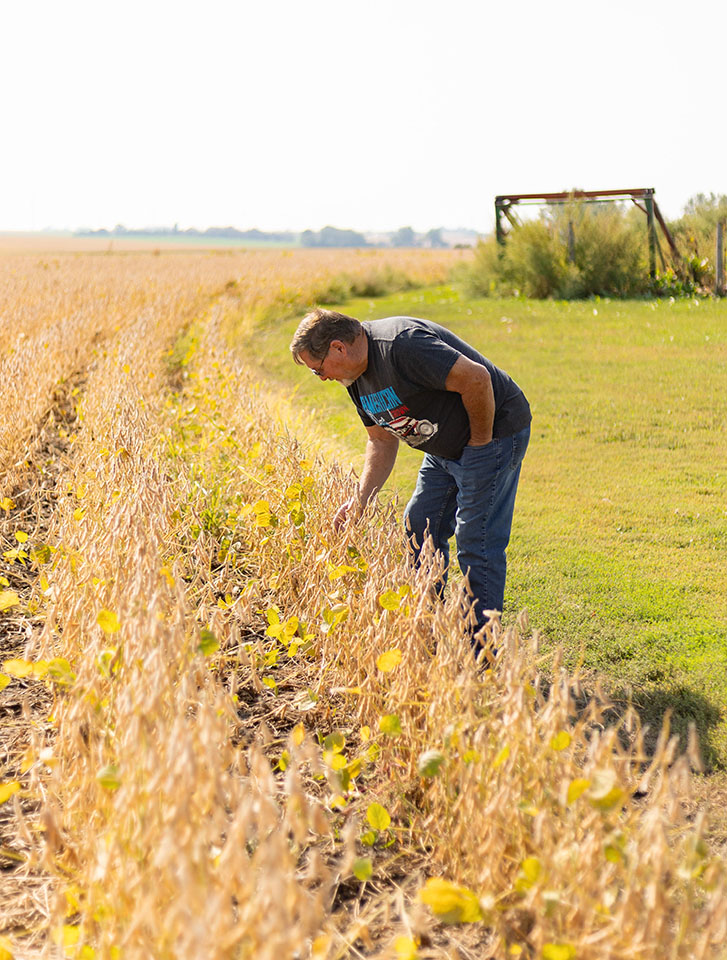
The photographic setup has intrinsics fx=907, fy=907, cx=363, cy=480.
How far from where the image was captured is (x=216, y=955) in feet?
4.35

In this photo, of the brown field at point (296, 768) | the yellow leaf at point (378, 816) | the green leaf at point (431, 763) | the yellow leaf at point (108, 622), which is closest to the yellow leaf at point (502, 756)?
the brown field at point (296, 768)

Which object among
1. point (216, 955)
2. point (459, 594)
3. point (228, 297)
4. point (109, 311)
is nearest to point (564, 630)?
point (459, 594)

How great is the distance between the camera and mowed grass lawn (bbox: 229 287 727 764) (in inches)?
141

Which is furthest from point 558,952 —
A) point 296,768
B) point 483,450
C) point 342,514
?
point 342,514

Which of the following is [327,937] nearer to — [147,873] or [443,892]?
[443,892]

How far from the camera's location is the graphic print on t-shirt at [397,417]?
3150 mm

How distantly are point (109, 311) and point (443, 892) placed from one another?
1226 centimetres

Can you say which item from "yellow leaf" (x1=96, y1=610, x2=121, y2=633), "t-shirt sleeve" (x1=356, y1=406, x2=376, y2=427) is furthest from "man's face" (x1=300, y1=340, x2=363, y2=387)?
"yellow leaf" (x1=96, y1=610, x2=121, y2=633)

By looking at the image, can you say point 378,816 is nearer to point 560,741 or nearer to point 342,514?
point 560,741

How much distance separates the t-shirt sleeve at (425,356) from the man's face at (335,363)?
0.52 ft

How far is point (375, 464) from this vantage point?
3512 millimetres

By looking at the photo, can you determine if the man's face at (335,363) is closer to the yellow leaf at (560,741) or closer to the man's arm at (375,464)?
the man's arm at (375,464)

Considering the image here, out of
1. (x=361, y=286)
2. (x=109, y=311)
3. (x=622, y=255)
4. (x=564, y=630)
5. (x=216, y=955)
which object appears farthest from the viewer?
(x=361, y=286)

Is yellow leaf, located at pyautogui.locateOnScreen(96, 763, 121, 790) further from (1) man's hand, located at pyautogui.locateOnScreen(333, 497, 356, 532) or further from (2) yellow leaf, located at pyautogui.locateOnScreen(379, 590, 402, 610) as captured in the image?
(1) man's hand, located at pyautogui.locateOnScreen(333, 497, 356, 532)
